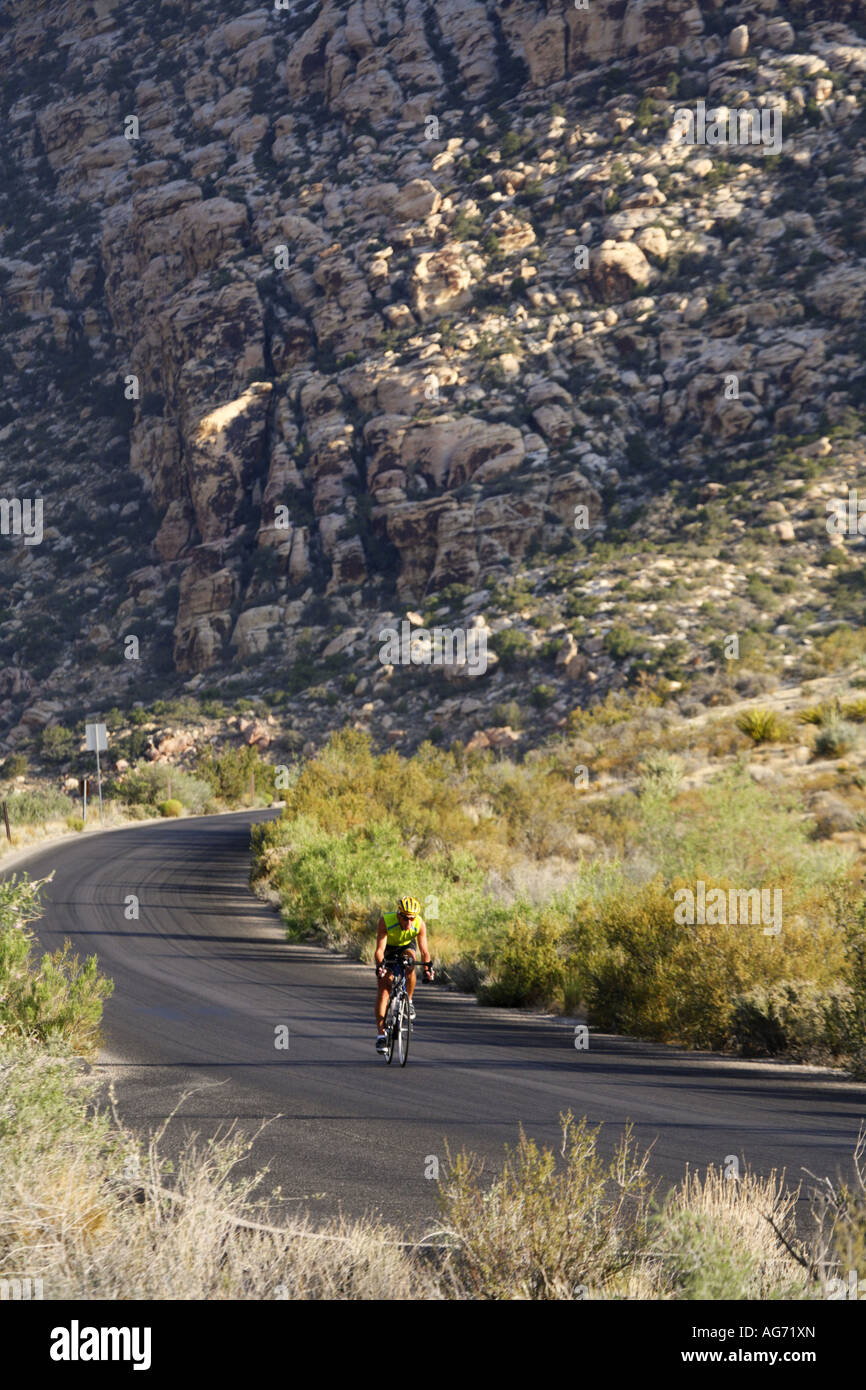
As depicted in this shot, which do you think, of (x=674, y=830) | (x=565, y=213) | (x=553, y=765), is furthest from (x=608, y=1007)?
(x=565, y=213)

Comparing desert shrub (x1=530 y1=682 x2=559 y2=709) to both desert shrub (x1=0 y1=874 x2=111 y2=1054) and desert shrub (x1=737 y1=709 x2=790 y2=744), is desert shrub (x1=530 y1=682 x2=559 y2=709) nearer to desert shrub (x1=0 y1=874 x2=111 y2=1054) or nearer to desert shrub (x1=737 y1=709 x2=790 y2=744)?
desert shrub (x1=737 y1=709 x2=790 y2=744)

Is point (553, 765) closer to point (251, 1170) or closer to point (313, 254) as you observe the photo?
point (251, 1170)

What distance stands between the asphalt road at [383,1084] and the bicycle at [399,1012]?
0.22 meters

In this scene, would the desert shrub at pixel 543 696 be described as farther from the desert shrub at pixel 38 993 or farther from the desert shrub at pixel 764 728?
the desert shrub at pixel 38 993

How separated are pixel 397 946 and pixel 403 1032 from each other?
800mm

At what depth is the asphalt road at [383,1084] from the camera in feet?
24.2

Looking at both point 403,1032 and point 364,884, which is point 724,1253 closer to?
point 403,1032

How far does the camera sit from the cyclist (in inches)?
413

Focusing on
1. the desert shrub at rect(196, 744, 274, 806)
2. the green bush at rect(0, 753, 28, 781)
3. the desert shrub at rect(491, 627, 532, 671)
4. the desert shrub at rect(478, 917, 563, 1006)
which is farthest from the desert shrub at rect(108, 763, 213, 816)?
the desert shrub at rect(478, 917, 563, 1006)

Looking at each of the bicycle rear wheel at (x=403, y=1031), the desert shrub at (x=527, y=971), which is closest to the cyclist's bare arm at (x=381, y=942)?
the bicycle rear wheel at (x=403, y=1031)

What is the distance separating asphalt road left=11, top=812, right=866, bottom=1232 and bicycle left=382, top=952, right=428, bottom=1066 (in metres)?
0.22

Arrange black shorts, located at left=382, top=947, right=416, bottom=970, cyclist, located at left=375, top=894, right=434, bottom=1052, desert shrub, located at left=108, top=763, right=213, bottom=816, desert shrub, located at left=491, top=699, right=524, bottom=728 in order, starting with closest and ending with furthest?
cyclist, located at left=375, top=894, right=434, bottom=1052
black shorts, located at left=382, top=947, right=416, bottom=970
desert shrub, located at left=491, top=699, right=524, bottom=728
desert shrub, located at left=108, top=763, right=213, bottom=816

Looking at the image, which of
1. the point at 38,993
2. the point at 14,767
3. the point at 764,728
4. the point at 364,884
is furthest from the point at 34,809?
the point at 38,993

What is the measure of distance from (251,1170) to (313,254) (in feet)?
219
